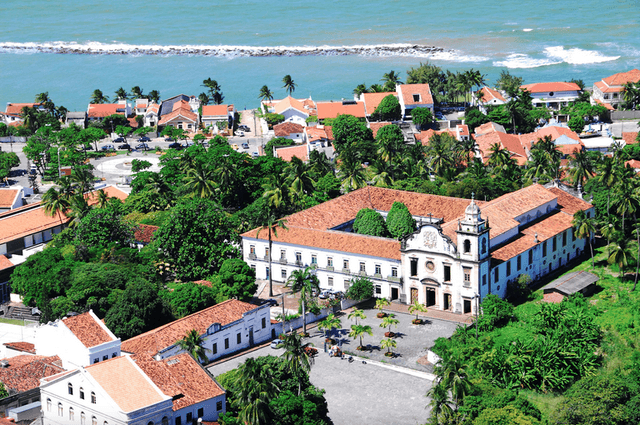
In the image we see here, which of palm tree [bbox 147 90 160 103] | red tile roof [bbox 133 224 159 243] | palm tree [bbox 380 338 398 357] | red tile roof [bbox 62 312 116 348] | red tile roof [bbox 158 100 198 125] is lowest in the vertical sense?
palm tree [bbox 380 338 398 357]

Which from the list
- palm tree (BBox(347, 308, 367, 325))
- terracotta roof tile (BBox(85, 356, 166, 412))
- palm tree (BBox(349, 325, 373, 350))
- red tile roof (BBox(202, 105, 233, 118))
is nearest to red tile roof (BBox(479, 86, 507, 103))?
red tile roof (BBox(202, 105, 233, 118))

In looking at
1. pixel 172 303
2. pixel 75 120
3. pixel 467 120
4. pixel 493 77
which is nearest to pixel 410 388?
pixel 172 303

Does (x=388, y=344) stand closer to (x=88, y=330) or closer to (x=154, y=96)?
(x=88, y=330)

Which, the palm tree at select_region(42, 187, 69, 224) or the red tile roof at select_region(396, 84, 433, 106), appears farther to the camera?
the red tile roof at select_region(396, 84, 433, 106)

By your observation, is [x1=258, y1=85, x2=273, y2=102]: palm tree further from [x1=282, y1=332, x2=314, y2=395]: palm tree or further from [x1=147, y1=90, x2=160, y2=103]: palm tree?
[x1=282, y1=332, x2=314, y2=395]: palm tree

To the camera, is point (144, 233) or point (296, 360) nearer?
point (296, 360)

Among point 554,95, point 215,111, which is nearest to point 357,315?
point 215,111
